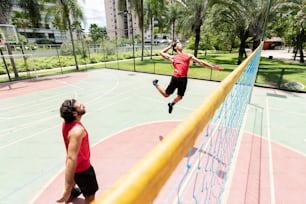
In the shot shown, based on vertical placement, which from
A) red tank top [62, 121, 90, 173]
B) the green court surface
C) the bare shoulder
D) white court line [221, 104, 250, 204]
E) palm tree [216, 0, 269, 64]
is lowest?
the green court surface

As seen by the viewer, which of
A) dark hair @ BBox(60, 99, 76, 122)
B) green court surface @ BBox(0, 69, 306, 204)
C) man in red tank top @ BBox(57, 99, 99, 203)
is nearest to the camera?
man in red tank top @ BBox(57, 99, 99, 203)

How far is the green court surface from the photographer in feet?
15.4

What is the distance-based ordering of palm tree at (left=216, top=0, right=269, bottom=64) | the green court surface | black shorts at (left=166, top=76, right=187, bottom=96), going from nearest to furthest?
the green court surface, black shorts at (left=166, top=76, right=187, bottom=96), palm tree at (left=216, top=0, right=269, bottom=64)

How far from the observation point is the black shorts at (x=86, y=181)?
9.44 ft

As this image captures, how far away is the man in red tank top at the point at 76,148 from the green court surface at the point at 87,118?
1.85m

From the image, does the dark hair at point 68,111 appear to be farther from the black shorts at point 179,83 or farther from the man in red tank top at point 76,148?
the black shorts at point 179,83

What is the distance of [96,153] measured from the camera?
17.4 ft

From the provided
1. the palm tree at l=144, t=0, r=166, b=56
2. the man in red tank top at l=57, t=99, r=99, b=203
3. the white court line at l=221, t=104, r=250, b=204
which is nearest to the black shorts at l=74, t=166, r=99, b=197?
the man in red tank top at l=57, t=99, r=99, b=203

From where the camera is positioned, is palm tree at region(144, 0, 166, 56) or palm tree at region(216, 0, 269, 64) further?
palm tree at region(144, 0, 166, 56)

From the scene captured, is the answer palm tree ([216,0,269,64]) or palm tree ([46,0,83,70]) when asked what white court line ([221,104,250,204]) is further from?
palm tree ([46,0,83,70])

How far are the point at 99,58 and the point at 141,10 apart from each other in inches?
397

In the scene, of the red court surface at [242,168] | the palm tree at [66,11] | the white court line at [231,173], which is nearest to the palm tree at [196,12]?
the palm tree at [66,11]

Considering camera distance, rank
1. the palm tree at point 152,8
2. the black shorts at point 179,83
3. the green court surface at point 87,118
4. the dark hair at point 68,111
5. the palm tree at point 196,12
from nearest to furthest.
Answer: the dark hair at point 68,111 < the green court surface at point 87,118 < the black shorts at point 179,83 < the palm tree at point 196,12 < the palm tree at point 152,8

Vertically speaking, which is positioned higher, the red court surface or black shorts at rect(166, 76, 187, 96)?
black shorts at rect(166, 76, 187, 96)
